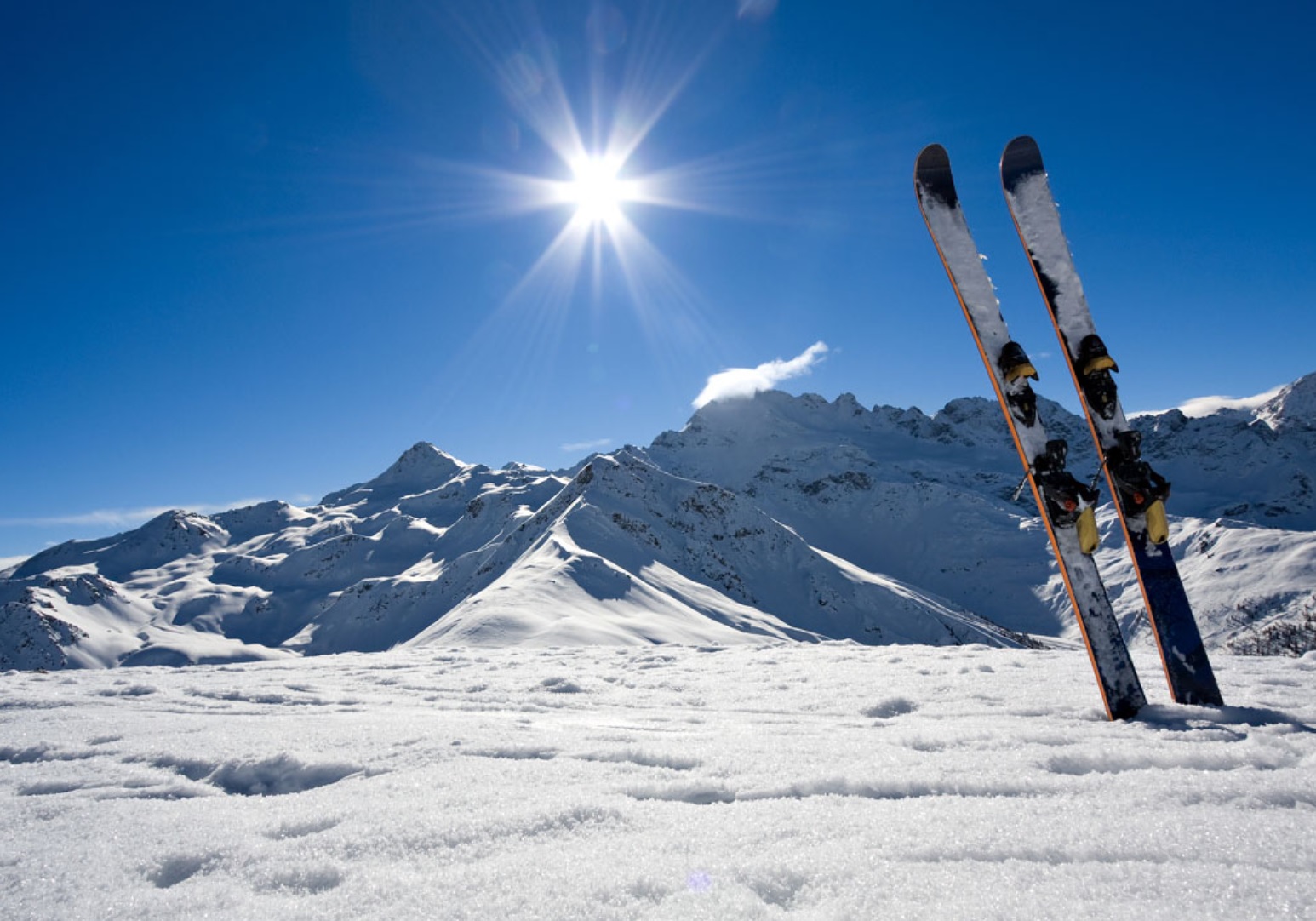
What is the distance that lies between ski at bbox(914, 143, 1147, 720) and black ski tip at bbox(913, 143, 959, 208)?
0.37 metres

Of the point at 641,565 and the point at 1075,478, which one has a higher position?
the point at 641,565

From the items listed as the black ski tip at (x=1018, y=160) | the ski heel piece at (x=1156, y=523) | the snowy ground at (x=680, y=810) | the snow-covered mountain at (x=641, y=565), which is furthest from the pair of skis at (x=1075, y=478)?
the snow-covered mountain at (x=641, y=565)

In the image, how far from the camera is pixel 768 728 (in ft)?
15.3

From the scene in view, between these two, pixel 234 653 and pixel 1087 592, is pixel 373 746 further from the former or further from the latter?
pixel 234 653

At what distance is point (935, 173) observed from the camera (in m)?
7.36

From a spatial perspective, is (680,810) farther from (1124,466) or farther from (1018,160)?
(1018,160)

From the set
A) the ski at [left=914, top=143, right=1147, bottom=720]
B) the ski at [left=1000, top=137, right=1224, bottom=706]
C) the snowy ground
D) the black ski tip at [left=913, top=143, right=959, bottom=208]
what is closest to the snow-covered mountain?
the ski at [left=1000, top=137, right=1224, bottom=706]

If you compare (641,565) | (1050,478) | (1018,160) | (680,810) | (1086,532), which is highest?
(641,565)

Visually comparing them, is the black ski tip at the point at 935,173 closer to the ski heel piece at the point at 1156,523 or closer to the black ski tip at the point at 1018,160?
the black ski tip at the point at 1018,160

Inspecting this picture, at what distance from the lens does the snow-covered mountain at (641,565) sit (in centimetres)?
4975

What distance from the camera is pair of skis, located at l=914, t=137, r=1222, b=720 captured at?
5047 millimetres

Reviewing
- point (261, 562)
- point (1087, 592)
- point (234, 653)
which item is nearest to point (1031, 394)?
point (1087, 592)

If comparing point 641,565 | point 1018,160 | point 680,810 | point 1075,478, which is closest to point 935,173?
point 1018,160

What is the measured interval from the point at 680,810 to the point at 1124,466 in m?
5.14
